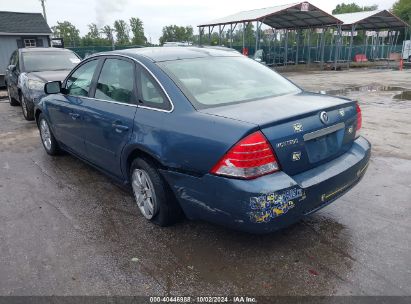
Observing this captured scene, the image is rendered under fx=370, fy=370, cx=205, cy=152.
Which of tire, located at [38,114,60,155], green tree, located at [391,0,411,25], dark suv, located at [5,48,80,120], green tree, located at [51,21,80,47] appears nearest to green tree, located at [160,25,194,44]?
green tree, located at [51,21,80,47]

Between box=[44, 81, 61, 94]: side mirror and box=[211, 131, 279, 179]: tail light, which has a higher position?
box=[44, 81, 61, 94]: side mirror

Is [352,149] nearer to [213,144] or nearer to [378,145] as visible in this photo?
[213,144]

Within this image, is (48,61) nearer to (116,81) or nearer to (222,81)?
(116,81)

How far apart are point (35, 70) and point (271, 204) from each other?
7996mm

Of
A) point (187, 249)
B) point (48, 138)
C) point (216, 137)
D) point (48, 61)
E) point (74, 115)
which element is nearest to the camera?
point (216, 137)

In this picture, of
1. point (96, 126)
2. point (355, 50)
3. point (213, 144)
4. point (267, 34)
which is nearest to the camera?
point (213, 144)

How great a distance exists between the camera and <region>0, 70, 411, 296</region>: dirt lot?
8.79 feet

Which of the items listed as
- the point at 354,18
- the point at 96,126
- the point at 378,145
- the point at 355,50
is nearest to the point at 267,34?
the point at 354,18

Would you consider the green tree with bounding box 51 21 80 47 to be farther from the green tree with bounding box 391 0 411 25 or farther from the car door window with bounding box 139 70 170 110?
the car door window with bounding box 139 70 170 110

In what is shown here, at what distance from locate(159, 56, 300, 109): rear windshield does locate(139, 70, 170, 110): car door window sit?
6.6 inches

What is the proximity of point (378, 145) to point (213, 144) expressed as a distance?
4.36 meters

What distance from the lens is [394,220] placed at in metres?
3.54

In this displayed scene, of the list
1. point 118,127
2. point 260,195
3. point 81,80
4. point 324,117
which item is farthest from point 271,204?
point 81,80

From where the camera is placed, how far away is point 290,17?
27.0 m
